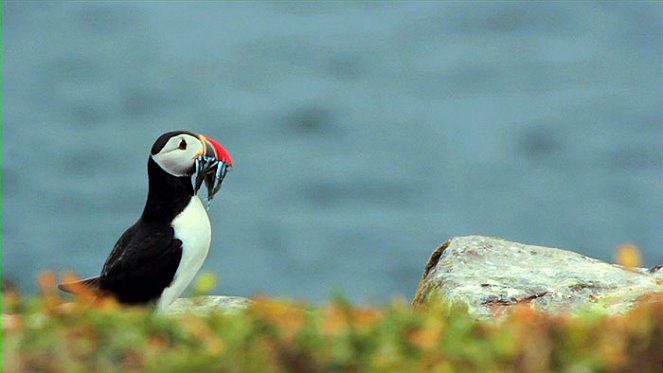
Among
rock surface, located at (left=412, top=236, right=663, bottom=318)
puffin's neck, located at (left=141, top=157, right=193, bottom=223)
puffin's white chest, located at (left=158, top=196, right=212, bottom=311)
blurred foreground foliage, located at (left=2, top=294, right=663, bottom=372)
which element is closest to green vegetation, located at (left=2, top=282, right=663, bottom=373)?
blurred foreground foliage, located at (left=2, top=294, right=663, bottom=372)

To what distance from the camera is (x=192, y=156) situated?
7488mm

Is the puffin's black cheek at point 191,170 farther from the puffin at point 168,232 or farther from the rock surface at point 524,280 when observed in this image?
the rock surface at point 524,280

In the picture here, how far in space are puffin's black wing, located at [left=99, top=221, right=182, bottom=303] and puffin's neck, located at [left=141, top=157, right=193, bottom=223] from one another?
4.3 inches

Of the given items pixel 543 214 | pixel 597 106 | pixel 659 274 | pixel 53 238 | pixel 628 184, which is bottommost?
pixel 659 274

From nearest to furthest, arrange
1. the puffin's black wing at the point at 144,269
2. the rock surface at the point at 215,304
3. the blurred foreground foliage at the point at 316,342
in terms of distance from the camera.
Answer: the blurred foreground foliage at the point at 316,342 < the rock surface at the point at 215,304 < the puffin's black wing at the point at 144,269

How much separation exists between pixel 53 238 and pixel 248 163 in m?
3.64

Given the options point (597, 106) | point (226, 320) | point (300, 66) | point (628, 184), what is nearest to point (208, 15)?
point (300, 66)

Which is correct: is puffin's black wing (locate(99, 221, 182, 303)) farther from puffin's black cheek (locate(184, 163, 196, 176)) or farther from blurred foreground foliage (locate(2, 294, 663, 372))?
blurred foreground foliage (locate(2, 294, 663, 372))

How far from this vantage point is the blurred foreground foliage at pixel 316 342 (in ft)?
14.1

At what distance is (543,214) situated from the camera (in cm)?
2452

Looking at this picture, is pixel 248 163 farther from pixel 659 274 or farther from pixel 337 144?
pixel 659 274

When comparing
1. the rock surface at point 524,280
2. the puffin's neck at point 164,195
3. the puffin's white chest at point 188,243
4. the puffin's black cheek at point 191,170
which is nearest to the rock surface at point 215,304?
the puffin's white chest at point 188,243

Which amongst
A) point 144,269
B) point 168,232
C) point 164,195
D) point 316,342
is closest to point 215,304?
point 144,269

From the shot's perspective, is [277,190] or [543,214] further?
[277,190]
